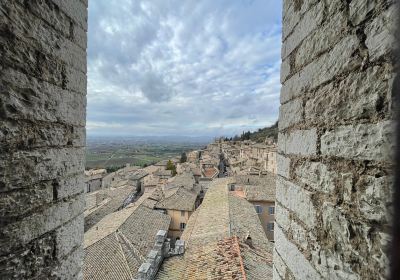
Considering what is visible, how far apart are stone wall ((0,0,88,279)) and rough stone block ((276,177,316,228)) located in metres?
1.79

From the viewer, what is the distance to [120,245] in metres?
14.7

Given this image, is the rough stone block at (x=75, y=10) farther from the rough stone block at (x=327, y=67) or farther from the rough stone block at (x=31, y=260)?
the rough stone block at (x=327, y=67)

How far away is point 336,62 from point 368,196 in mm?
780

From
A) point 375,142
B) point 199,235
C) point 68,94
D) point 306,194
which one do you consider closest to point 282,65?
point 306,194

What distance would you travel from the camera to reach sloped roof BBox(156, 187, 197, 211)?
78.0 feet

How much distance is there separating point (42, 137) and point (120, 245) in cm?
1418

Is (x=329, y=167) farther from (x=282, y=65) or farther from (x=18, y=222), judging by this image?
(x=18, y=222)

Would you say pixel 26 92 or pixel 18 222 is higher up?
pixel 26 92

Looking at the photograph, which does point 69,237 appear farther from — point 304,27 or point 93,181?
point 93,181

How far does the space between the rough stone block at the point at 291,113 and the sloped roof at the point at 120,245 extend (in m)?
11.9

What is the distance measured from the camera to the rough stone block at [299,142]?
1889mm

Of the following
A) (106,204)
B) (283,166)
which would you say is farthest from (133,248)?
(283,166)

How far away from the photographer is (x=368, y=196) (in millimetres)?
1275

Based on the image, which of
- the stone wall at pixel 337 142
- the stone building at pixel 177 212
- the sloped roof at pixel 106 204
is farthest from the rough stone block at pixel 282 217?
the stone building at pixel 177 212
